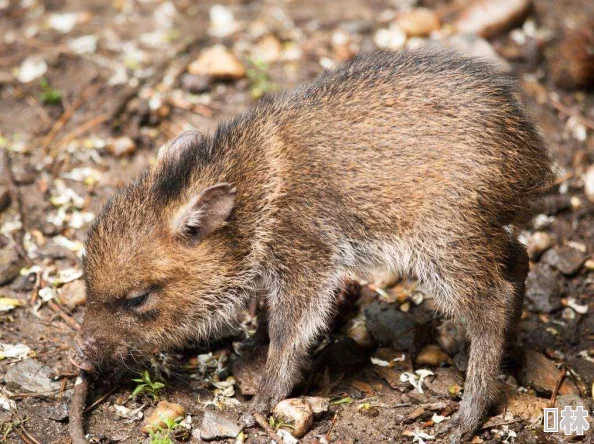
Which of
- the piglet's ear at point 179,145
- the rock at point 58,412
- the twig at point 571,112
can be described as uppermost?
the piglet's ear at point 179,145

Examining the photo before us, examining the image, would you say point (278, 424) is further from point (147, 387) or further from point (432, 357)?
point (432, 357)

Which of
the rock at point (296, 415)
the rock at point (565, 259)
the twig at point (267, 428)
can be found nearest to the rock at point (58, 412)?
the twig at point (267, 428)

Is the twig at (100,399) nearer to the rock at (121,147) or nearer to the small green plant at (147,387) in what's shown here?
the small green plant at (147,387)

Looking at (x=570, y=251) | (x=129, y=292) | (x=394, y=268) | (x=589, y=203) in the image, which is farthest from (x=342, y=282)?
(x=589, y=203)

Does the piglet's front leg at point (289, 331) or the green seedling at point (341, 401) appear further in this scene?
the green seedling at point (341, 401)

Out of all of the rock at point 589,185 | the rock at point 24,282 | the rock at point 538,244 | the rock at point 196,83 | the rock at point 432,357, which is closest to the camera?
the rock at point 432,357

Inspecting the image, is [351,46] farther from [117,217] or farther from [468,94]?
[117,217]
